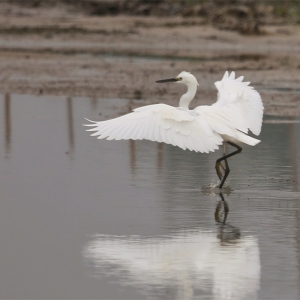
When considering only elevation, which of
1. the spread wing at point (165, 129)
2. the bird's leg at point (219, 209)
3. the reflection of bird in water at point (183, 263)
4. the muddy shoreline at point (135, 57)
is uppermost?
the muddy shoreline at point (135, 57)

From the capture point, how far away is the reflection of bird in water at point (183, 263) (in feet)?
21.2

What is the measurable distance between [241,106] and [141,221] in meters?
2.74

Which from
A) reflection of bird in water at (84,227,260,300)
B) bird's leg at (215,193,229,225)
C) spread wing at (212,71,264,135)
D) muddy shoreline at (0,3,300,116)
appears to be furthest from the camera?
muddy shoreline at (0,3,300,116)

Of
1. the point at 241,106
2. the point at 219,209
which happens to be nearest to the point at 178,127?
the point at 219,209

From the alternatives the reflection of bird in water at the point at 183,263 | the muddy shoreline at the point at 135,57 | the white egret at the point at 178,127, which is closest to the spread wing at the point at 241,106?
the white egret at the point at 178,127

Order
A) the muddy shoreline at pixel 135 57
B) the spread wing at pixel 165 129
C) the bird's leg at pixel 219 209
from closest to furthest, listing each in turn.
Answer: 1. the bird's leg at pixel 219 209
2. the spread wing at pixel 165 129
3. the muddy shoreline at pixel 135 57

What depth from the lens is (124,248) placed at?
24.7 feet

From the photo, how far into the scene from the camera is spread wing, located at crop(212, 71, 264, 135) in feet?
34.2

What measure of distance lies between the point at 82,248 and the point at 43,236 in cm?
53

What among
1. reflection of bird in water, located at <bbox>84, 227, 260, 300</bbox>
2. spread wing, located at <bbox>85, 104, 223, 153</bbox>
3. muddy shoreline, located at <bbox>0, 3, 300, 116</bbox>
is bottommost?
reflection of bird in water, located at <bbox>84, 227, 260, 300</bbox>

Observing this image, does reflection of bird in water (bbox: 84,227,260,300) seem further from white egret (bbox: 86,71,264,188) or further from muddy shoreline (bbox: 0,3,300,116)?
muddy shoreline (bbox: 0,3,300,116)

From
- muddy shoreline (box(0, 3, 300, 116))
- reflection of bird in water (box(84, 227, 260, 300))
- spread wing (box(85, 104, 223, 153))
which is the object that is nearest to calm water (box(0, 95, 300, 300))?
reflection of bird in water (box(84, 227, 260, 300))

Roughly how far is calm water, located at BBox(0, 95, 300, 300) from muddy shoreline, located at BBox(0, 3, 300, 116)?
16.1 ft

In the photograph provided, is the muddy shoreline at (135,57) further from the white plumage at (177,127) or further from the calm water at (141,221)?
the white plumage at (177,127)
